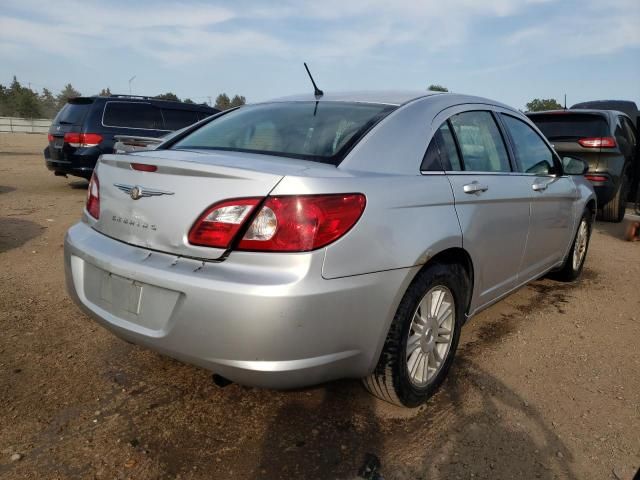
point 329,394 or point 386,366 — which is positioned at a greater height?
point 386,366

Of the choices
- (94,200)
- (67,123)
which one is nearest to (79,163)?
(67,123)

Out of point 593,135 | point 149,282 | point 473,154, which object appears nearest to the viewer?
point 149,282

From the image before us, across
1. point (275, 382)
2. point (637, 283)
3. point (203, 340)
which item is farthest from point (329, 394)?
point (637, 283)

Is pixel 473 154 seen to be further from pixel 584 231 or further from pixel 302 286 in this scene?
pixel 584 231

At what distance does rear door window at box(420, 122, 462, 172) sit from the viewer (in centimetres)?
247

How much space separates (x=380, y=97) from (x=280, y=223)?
131 cm

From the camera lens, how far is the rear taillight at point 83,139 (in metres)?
8.36

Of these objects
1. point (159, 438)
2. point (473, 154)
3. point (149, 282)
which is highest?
point (473, 154)

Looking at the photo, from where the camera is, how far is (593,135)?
7.15 meters

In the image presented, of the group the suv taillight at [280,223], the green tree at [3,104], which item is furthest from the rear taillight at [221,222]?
the green tree at [3,104]

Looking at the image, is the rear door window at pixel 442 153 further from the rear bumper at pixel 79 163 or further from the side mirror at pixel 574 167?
the rear bumper at pixel 79 163

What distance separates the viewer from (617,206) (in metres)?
7.94

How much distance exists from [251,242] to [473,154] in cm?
160

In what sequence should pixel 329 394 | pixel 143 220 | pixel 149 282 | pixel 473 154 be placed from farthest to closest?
pixel 473 154, pixel 329 394, pixel 143 220, pixel 149 282
